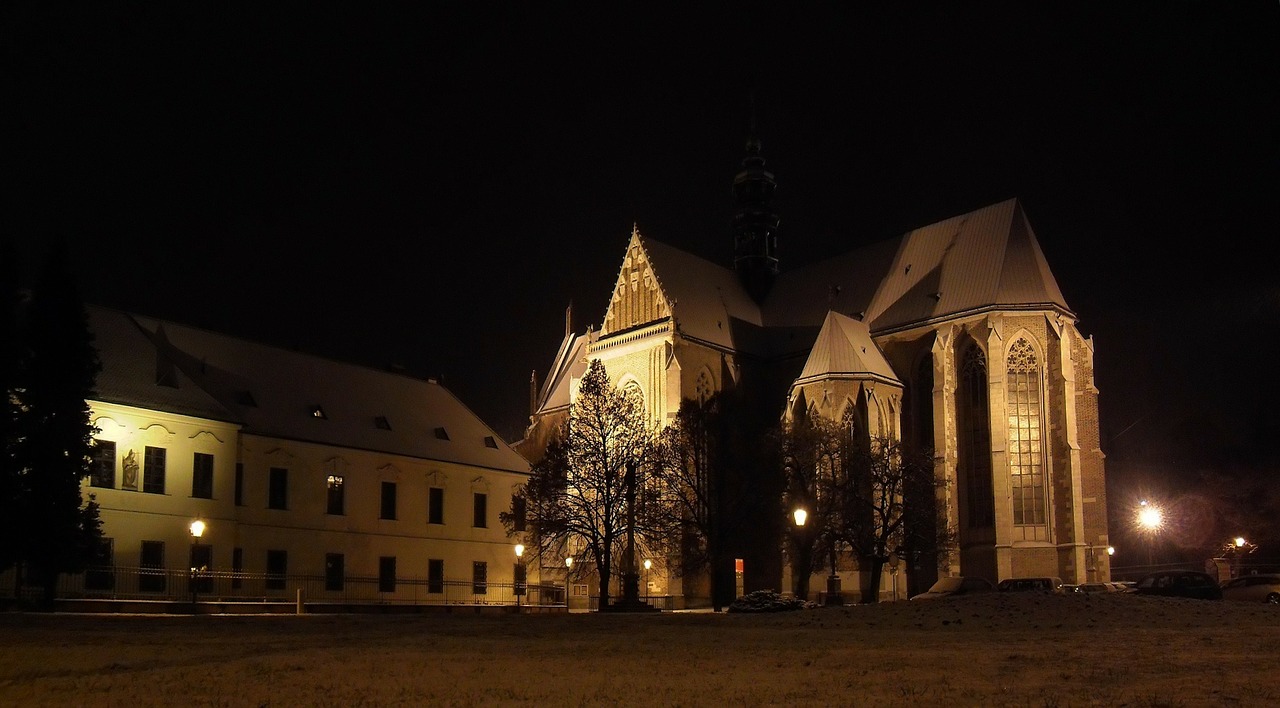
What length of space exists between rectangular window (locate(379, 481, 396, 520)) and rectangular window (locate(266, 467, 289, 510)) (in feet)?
15.9

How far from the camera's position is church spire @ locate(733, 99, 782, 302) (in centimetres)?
7306

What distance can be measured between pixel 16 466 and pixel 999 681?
1171 inches

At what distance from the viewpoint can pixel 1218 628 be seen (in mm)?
21438

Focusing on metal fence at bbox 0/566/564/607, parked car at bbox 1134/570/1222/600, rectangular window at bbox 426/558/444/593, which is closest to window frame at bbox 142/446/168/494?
metal fence at bbox 0/566/564/607

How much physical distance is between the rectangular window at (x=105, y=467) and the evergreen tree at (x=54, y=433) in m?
4.22

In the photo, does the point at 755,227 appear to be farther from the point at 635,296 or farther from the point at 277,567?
the point at 277,567

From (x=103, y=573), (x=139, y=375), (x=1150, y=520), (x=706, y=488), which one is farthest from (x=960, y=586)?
(x=139, y=375)

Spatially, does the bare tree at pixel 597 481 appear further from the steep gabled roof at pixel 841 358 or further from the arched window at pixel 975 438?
the arched window at pixel 975 438

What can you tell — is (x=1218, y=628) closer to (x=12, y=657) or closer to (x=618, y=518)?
(x=12, y=657)

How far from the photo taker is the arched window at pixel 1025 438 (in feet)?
174

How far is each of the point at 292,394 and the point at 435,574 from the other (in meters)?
10.1

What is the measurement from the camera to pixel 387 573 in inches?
2023

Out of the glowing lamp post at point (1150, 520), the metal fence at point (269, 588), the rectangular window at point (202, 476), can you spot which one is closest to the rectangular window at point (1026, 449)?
the glowing lamp post at point (1150, 520)

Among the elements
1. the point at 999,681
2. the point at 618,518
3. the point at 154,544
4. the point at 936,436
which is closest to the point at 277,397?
the point at 154,544
